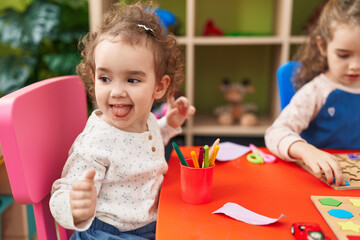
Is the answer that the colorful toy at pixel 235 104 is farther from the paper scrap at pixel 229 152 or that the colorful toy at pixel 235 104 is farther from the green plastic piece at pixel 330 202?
the green plastic piece at pixel 330 202

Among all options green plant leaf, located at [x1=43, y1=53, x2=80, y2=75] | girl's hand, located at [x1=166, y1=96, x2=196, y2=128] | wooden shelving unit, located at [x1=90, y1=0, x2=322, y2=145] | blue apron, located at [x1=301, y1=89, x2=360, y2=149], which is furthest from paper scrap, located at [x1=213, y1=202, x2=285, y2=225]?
green plant leaf, located at [x1=43, y1=53, x2=80, y2=75]

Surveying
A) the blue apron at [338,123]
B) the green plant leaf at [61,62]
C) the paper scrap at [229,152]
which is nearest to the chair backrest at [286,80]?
the blue apron at [338,123]

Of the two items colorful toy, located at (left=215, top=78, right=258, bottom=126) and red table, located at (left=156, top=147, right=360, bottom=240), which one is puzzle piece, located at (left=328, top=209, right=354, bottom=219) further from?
colorful toy, located at (left=215, top=78, right=258, bottom=126)

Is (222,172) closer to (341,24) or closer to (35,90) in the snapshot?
(35,90)

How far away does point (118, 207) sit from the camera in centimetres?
74

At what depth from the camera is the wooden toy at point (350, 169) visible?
0.73m

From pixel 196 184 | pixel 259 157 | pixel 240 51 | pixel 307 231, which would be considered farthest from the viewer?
pixel 240 51

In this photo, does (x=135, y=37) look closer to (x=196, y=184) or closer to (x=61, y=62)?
(x=196, y=184)

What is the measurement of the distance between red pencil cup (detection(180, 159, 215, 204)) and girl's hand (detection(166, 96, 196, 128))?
1.25 feet

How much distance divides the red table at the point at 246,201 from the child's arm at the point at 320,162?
26mm

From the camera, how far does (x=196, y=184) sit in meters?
0.65

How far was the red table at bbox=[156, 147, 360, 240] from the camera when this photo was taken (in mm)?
561

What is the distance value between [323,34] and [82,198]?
89cm

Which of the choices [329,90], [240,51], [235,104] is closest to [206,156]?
[329,90]
